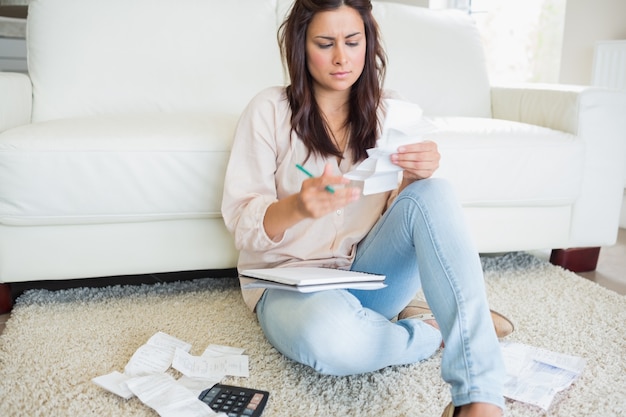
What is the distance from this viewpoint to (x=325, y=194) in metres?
0.93

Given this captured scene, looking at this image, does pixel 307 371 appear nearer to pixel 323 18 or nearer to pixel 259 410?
pixel 259 410

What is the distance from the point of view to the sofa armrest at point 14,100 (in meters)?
1.60

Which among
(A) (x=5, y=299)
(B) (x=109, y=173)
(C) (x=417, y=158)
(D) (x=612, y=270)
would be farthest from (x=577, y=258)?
(A) (x=5, y=299)

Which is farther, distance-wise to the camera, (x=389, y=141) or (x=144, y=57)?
(x=144, y=57)

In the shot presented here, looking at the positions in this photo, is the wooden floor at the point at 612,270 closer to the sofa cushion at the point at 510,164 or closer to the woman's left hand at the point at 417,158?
the sofa cushion at the point at 510,164

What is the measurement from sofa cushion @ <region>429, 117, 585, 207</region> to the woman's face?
0.54 m

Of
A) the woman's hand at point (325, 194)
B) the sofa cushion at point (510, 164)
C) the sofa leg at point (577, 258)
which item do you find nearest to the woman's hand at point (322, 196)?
the woman's hand at point (325, 194)

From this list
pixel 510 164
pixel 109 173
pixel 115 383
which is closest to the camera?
pixel 115 383

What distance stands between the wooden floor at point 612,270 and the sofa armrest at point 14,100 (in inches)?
23.9

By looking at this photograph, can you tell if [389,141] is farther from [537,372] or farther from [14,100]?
[14,100]

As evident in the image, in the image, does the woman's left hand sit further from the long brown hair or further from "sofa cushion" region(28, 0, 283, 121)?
"sofa cushion" region(28, 0, 283, 121)

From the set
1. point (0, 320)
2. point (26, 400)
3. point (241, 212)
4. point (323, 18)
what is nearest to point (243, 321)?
point (241, 212)

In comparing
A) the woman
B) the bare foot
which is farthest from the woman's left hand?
the bare foot

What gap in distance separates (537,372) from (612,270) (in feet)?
2.89
